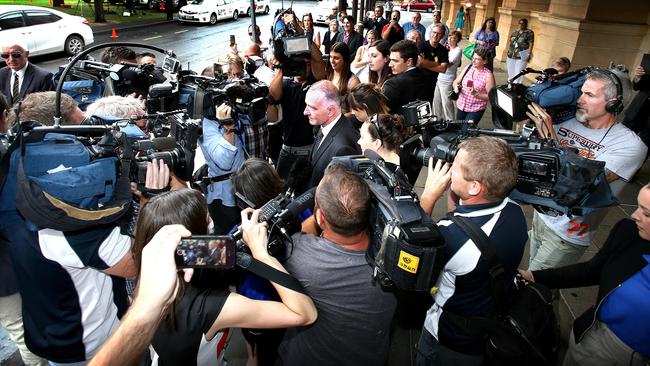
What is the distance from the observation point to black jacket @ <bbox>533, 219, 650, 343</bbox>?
6.33 feet

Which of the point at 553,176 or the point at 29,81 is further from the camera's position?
the point at 29,81

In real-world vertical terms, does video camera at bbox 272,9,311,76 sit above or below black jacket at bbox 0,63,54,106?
above

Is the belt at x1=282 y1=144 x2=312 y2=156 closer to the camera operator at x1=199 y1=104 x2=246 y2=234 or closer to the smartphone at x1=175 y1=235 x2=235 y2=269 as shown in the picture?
the camera operator at x1=199 y1=104 x2=246 y2=234

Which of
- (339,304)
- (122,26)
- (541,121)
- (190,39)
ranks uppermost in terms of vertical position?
(541,121)

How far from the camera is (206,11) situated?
21.4 m

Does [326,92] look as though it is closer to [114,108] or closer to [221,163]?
[221,163]

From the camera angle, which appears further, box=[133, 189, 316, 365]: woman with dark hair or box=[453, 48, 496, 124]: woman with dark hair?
box=[453, 48, 496, 124]: woman with dark hair

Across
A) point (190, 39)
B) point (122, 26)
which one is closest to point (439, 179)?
point (190, 39)

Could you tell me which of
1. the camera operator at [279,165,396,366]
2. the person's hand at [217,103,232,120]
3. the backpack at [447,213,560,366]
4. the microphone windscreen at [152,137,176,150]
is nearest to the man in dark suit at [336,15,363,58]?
the person's hand at [217,103,232,120]

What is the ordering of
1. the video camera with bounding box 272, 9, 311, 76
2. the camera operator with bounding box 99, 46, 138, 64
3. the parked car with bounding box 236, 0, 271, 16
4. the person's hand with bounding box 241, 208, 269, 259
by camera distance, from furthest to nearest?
the parked car with bounding box 236, 0, 271, 16 → the camera operator with bounding box 99, 46, 138, 64 → the video camera with bounding box 272, 9, 311, 76 → the person's hand with bounding box 241, 208, 269, 259

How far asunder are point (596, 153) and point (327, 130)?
1.93 meters

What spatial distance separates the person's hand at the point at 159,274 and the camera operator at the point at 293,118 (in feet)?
9.09

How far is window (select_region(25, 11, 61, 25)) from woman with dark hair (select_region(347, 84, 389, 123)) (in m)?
12.1

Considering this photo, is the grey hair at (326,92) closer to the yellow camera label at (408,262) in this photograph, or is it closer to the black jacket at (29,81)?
the yellow camera label at (408,262)
